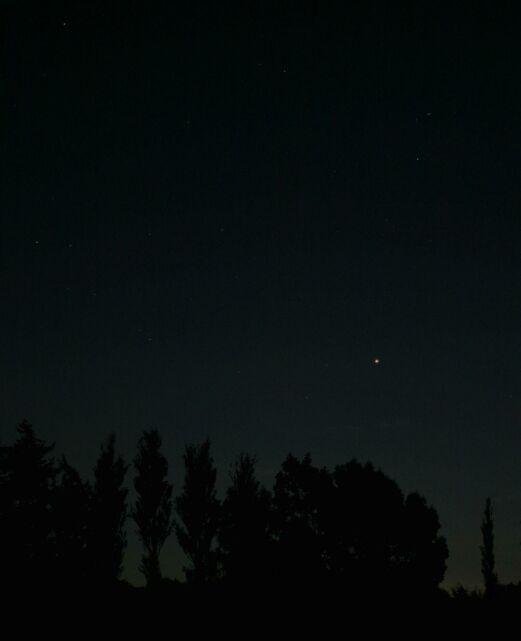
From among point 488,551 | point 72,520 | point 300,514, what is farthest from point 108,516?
point 488,551

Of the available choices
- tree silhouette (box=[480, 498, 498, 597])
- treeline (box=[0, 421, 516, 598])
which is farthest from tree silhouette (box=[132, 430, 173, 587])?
tree silhouette (box=[480, 498, 498, 597])

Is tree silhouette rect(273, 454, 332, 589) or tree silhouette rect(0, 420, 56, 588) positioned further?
tree silhouette rect(273, 454, 332, 589)

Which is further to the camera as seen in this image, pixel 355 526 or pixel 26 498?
pixel 355 526

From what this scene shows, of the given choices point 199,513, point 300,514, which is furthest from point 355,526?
point 199,513

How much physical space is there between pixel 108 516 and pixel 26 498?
490cm

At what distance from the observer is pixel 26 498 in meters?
33.4

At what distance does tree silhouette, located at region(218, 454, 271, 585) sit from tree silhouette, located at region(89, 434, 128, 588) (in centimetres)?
581

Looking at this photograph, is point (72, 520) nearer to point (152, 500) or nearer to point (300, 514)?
point (152, 500)

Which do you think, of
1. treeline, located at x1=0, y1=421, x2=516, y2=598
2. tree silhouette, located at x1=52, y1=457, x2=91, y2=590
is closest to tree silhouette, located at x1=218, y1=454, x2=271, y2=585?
treeline, located at x1=0, y1=421, x2=516, y2=598

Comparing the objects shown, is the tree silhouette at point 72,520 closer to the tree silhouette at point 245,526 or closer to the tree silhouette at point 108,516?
the tree silhouette at point 108,516

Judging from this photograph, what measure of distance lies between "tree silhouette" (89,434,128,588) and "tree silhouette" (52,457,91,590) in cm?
37

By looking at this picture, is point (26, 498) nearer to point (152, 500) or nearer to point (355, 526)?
point (152, 500)

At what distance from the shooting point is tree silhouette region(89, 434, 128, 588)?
31016 millimetres

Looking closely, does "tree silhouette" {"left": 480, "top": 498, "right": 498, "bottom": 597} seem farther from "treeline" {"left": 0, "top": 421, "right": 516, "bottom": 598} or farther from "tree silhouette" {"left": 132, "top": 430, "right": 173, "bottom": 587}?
"tree silhouette" {"left": 132, "top": 430, "right": 173, "bottom": 587}
